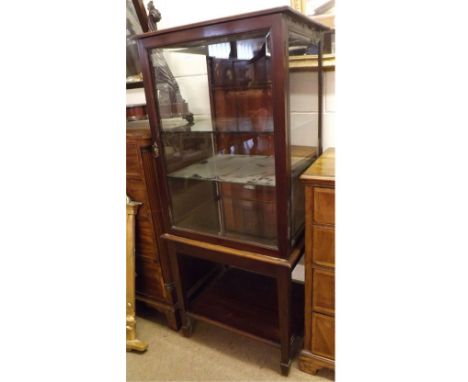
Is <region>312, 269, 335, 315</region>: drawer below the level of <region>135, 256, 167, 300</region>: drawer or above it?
above

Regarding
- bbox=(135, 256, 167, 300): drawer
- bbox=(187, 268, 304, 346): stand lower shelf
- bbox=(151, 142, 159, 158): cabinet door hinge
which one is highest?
bbox=(151, 142, 159, 158): cabinet door hinge

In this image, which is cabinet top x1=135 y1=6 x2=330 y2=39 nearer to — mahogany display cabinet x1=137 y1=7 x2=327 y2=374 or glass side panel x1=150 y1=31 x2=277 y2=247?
mahogany display cabinet x1=137 y1=7 x2=327 y2=374

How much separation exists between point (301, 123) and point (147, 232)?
88 cm

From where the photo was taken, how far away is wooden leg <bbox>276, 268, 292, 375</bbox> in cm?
122

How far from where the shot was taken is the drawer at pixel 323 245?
1.13m

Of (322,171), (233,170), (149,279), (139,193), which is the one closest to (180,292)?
(149,279)

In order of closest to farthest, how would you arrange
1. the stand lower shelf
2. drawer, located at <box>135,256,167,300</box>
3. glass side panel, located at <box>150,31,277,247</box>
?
glass side panel, located at <box>150,31,277,247</box> → the stand lower shelf → drawer, located at <box>135,256,167,300</box>

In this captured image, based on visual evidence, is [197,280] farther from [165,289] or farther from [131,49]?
[131,49]

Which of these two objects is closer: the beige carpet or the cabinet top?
the cabinet top

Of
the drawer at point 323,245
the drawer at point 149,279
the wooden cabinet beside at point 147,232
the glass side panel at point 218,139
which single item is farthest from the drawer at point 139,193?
the drawer at point 323,245

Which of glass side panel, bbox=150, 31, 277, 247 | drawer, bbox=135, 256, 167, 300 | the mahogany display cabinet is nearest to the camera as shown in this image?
the mahogany display cabinet

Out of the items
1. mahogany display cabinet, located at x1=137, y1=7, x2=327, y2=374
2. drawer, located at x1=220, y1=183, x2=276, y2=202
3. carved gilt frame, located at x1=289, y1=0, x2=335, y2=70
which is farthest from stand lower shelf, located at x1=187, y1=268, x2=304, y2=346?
carved gilt frame, located at x1=289, y1=0, x2=335, y2=70
